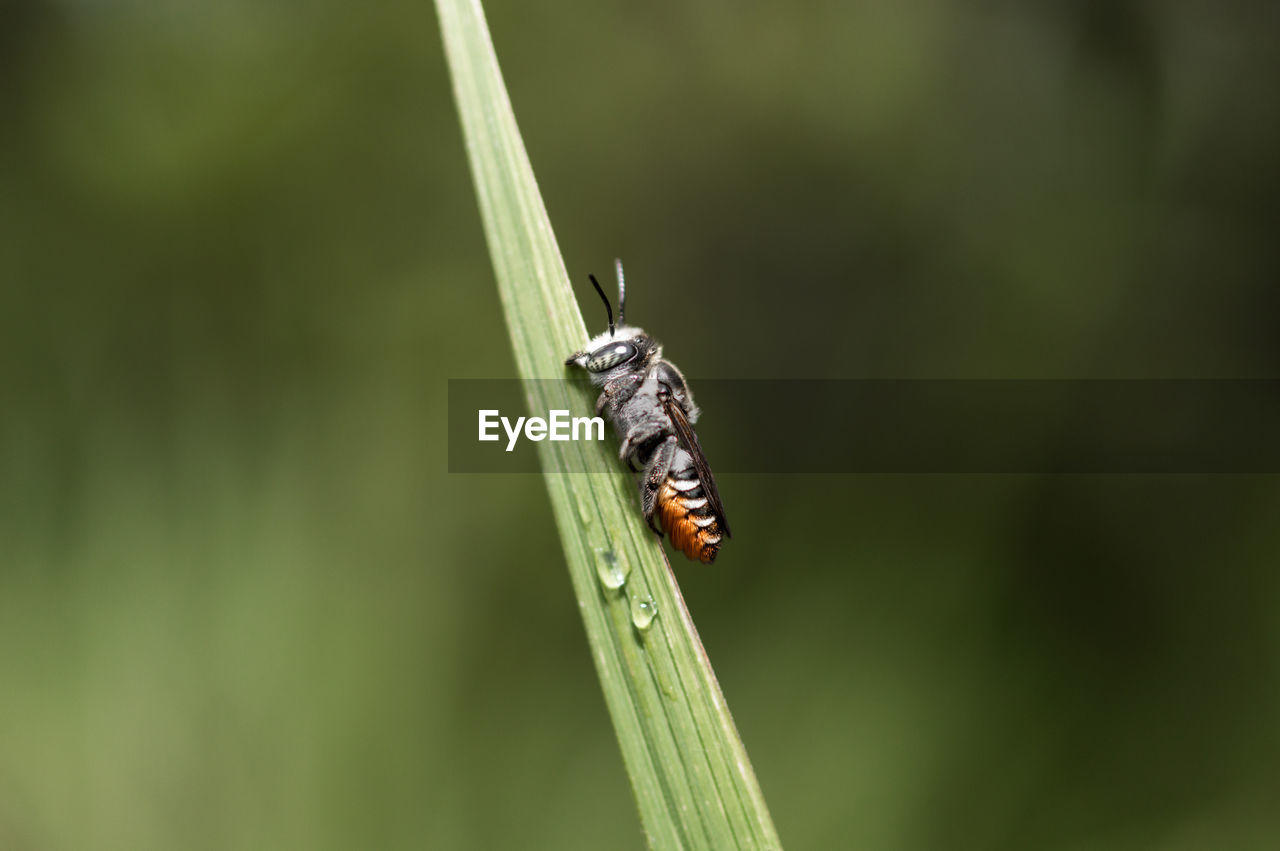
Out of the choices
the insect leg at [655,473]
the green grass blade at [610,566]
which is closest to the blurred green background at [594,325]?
the insect leg at [655,473]

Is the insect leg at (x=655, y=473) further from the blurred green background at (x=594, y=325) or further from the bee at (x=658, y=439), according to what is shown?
the blurred green background at (x=594, y=325)

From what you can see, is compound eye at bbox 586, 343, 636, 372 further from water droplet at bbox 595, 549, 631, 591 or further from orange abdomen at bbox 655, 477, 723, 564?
water droplet at bbox 595, 549, 631, 591

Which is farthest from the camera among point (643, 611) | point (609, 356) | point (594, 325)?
point (594, 325)

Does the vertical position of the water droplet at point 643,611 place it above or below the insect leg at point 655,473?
below

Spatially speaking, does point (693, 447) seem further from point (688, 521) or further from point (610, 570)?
point (610, 570)

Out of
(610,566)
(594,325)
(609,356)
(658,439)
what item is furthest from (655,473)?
(594,325)

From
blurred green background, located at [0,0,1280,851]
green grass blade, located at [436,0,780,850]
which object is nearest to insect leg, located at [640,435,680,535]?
green grass blade, located at [436,0,780,850]
